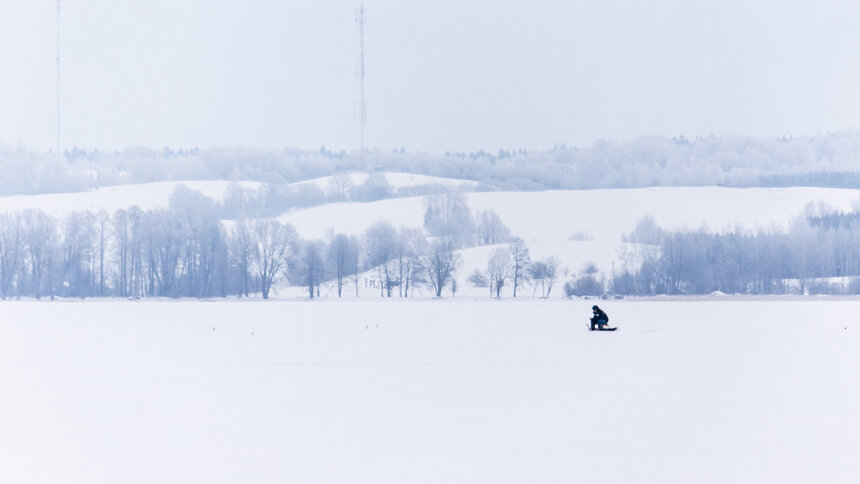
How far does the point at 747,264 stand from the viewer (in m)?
105

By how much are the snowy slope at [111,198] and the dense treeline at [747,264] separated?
182 ft

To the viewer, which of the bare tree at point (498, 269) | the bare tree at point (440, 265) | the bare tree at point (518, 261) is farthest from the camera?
the bare tree at point (518, 261)

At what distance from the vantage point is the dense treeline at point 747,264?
331 ft

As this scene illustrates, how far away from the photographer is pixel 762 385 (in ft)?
62.5

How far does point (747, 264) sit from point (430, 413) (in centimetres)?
9343

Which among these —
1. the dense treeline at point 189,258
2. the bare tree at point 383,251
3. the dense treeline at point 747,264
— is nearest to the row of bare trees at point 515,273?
the dense treeline at point 189,258

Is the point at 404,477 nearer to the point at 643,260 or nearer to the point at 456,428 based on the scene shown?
the point at 456,428

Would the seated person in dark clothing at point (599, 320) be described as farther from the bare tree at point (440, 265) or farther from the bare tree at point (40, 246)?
the bare tree at point (40, 246)

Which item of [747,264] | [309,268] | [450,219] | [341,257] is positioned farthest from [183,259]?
[747,264]

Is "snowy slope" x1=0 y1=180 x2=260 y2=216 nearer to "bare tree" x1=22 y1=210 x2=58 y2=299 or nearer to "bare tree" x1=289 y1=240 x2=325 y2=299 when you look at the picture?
"bare tree" x1=22 y1=210 x2=58 y2=299

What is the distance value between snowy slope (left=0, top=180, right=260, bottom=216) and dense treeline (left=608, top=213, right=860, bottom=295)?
182 ft

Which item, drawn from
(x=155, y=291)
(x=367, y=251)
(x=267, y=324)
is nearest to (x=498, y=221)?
(x=367, y=251)

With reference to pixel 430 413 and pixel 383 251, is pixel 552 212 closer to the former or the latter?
pixel 383 251

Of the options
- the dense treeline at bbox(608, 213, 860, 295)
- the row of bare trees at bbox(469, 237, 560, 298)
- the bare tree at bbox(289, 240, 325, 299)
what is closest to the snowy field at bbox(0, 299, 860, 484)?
the dense treeline at bbox(608, 213, 860, 295)
